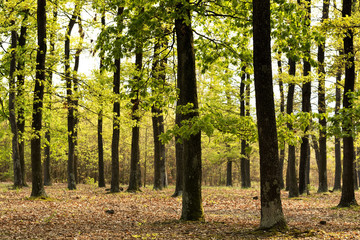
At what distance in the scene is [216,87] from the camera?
25.7 metres

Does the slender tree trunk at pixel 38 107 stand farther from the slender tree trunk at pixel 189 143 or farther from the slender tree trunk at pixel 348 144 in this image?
the slender tree trunk at pixel 348 144

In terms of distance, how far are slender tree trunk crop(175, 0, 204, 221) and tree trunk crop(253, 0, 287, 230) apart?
2200 millimetres

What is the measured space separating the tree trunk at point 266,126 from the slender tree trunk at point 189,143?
2.20 m

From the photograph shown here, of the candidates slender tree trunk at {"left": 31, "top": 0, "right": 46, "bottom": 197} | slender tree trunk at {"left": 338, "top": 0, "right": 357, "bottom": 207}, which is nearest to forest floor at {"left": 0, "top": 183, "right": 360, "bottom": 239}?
slender tree trunk at {"left": 338, "top": 0, "right": 357, "bottom": 207}

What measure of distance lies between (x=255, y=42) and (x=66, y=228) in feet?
21.6

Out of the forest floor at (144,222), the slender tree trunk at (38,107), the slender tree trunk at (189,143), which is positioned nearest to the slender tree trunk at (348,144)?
the forest floor at (144,222)

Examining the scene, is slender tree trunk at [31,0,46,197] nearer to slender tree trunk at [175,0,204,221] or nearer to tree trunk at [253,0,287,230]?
slender tree trunk at [175,0,204,221]

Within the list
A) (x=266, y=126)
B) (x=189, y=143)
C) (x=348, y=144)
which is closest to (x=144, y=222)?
(x=189, y=143)

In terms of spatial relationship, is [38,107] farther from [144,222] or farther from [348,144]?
[348,144]

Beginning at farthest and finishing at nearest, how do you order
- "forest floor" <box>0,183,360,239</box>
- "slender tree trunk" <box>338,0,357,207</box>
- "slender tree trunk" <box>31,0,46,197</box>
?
"slender tree trunk" <box>31,0,46,197</box>, "slender tree trunk" <box>338,0,357,207</box>, "forest floor" <box>0,183,360,239</box>

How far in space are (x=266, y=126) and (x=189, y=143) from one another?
8.23 ft

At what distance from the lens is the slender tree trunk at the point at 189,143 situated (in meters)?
9.41

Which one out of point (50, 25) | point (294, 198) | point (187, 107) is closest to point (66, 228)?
point (187, 107)

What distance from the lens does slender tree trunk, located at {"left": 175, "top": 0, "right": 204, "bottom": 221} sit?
9414mm
